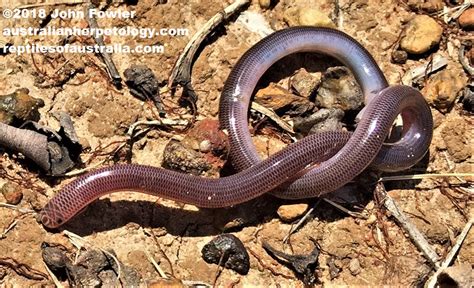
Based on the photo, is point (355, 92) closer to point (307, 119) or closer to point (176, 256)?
point (307, 119)

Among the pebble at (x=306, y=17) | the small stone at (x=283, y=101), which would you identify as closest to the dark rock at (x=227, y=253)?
Result: the small stone at (x=283, y=101)

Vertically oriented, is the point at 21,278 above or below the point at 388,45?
below

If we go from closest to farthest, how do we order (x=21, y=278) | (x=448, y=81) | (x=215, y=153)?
(x=21, y=278), (x=215, y=153), (x=448, y=81)

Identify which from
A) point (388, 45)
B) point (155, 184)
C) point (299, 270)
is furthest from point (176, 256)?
point (388, 45)

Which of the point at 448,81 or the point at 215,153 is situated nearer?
the point at 215,153

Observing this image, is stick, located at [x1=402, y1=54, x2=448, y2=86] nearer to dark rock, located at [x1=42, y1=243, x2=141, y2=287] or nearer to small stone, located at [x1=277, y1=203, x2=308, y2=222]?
small stone, located at [x1=277, y1=203, x2=308, y2=222]

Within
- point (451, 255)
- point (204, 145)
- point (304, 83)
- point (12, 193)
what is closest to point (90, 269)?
point (12, 193)

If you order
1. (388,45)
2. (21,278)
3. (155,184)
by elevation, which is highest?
(388,45)
